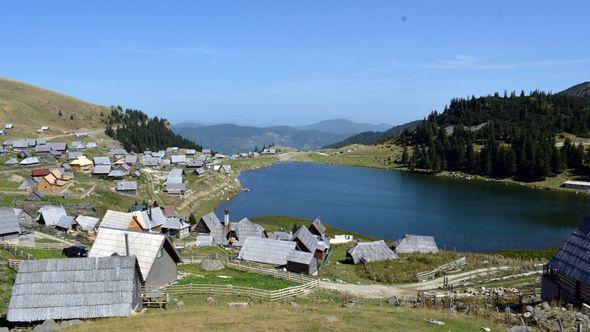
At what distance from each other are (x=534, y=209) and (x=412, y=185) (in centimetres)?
4346

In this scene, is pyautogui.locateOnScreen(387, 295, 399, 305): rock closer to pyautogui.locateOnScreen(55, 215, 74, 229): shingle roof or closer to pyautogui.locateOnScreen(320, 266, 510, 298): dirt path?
pyautogui.locateOnScreen(320, 266, 510, 298): dirt path

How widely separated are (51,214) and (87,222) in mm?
4752

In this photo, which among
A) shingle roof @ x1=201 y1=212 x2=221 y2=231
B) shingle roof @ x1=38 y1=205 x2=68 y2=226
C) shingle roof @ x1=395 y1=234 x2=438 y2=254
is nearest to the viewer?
shingle roof @ x1=395 y1=234 x2=438 y2=254

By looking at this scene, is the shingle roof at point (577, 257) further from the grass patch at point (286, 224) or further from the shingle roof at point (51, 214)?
the shingle roof at point (51, 214)

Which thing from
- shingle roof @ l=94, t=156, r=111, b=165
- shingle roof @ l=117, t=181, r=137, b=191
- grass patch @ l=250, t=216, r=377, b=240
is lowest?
grass patch @ l=250, t=216, r=377, b=240

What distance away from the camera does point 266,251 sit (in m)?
51.9

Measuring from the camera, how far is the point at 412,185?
477 feet

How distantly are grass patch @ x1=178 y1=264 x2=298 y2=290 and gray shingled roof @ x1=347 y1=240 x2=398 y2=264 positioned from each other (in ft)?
52.7

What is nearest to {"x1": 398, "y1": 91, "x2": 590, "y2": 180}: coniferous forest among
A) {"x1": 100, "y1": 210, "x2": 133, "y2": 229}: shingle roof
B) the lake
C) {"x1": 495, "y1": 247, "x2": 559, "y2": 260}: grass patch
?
the lake

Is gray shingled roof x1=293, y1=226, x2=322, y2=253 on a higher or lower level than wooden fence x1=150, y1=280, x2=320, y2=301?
lower

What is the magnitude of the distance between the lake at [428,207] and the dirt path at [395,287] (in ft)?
85.7

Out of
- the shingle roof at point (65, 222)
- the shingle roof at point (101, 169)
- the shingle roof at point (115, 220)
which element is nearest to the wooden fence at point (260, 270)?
the shingle roof at point (115, 220)

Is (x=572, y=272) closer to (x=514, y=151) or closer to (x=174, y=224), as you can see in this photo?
(x=174, y=224)

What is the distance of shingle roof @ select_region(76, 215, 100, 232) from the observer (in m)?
66.0
